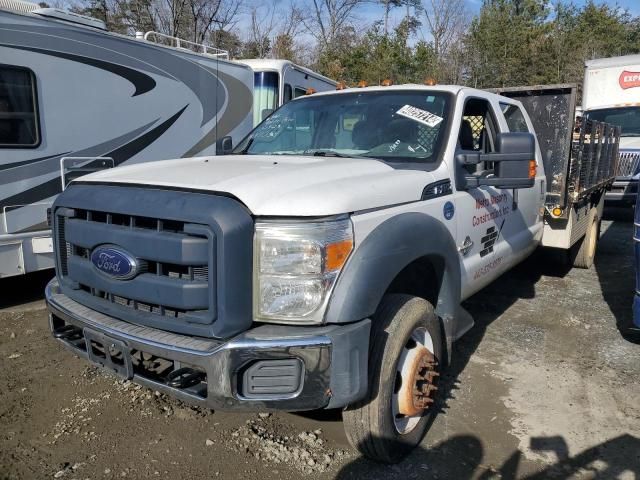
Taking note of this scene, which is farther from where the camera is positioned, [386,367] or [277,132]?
[277,132]

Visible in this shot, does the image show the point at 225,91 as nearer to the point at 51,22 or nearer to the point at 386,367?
the point at 51,22

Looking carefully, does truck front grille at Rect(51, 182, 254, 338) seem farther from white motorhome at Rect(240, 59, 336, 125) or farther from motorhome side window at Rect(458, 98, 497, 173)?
white motorhome at Rect(240, 59, 336, 125)

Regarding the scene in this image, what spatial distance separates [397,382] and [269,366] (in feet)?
2.84

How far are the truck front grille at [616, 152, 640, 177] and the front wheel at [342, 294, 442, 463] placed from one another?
9975mm

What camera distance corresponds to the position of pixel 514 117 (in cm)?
479

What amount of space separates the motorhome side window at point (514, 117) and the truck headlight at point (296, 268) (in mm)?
2832

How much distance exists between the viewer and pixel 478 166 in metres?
3.94

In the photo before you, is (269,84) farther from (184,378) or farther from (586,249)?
(184,378)

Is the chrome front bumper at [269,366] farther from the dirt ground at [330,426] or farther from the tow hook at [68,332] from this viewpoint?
the dirt ground at [330,426]

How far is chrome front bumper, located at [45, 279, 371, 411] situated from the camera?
2295mm

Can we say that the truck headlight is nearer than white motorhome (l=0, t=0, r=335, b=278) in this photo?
Yes

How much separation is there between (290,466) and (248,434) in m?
0.40

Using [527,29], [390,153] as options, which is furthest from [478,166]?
[527,29]

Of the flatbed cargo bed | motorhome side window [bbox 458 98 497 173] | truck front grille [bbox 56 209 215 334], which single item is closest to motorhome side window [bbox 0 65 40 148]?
truck front grille [bbox 56 209 215 334]
